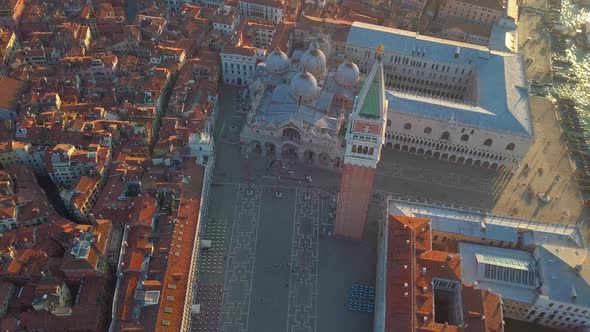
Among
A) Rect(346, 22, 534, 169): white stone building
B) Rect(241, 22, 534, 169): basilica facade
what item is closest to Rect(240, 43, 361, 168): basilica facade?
Rect(241, 22, 534, 169): basilica facade

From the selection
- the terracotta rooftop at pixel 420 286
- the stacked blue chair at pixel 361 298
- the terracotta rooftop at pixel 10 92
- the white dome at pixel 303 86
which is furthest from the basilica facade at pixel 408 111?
the terracotta rooftop at pixel 10 92

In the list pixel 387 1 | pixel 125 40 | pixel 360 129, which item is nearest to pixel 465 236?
pixel 360 129

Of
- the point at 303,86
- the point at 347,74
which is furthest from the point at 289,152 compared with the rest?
the point at 347,74

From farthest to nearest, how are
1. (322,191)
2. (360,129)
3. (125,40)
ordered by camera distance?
(125,40), (322,191), (360,129)

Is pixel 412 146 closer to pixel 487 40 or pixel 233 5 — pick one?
pixel 487 40

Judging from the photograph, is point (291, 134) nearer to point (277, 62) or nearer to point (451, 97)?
point (277, 62)

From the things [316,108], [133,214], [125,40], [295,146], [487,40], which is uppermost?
[487,40]
